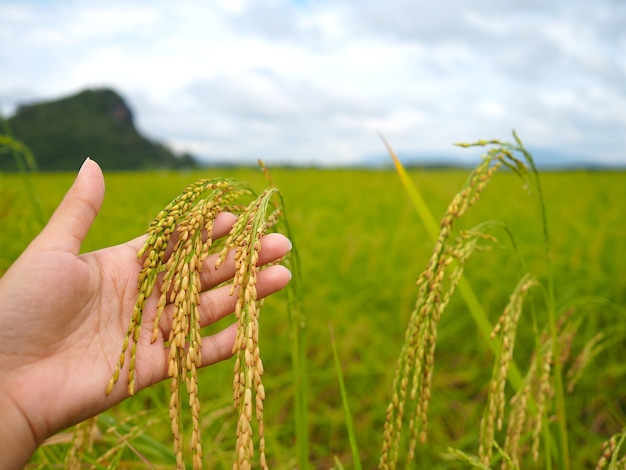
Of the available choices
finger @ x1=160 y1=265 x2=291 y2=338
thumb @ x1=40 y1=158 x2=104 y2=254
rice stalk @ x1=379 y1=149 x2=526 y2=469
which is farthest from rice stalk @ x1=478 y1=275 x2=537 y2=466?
thumb @ x1=40 y1=158 x2=104 y2=254

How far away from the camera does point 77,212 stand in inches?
63.4

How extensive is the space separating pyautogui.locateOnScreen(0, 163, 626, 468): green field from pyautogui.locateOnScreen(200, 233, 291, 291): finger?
533 mm

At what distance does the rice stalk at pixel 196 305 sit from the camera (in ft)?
3.27

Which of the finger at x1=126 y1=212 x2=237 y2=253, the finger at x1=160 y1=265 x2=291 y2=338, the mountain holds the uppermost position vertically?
the mountain

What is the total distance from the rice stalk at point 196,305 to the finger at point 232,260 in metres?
0.09

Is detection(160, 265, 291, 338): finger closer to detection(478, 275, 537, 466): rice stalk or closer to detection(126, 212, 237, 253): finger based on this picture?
detection(126, 212, 237, 253): finger

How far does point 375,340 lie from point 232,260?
6.06ft

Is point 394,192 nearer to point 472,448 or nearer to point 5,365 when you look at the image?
point 472,448

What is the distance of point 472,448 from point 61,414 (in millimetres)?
2186

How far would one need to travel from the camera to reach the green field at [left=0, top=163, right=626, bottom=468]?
2551mm

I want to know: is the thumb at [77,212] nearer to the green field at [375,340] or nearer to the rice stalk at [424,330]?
the green field at [375,340]

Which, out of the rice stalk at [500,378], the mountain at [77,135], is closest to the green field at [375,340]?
the rice stalk at [500,378]

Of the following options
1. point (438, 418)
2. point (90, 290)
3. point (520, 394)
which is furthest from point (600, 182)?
point (90, 290)

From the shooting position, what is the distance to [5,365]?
1476mm
